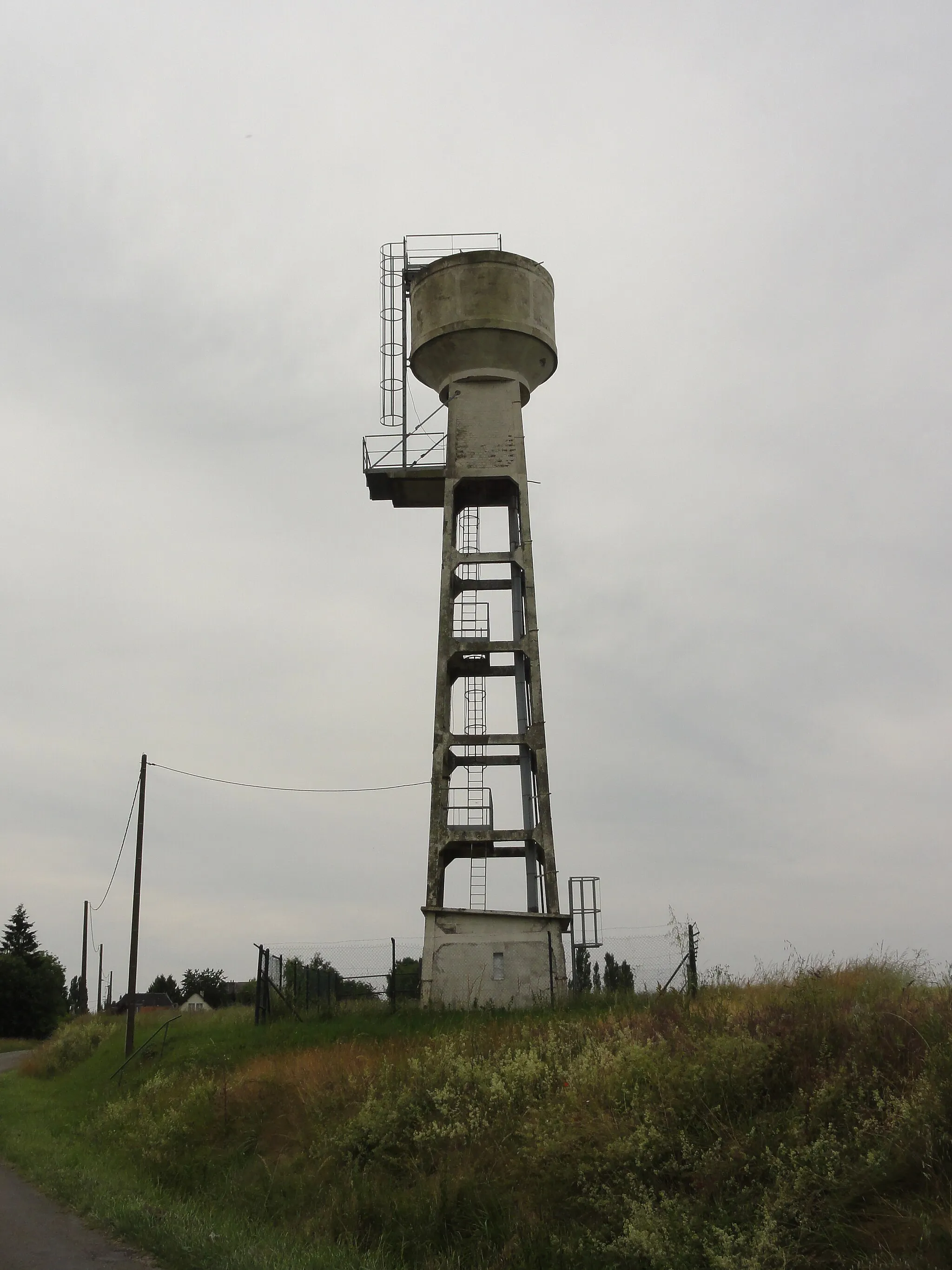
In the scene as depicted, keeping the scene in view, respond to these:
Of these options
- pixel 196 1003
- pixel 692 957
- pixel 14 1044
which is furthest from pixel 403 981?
pixel 196 1003

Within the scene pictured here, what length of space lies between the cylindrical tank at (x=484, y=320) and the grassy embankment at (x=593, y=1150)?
1476cm

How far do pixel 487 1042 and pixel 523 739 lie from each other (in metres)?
9.18

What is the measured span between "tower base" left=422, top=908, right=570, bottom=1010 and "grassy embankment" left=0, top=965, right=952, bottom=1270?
5.09m

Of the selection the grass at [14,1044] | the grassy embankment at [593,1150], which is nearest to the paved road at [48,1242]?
the grassy embankment at [593,1150]

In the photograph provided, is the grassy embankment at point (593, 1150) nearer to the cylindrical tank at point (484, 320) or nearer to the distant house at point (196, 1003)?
the cylindrical tank at point (484, 320)

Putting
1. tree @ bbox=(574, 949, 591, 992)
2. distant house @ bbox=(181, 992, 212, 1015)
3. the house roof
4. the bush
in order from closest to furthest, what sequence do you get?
tree @ bbox=(574, 949, 591, 992), the bush, distant house @ bbox=(181, 992, 212, 1015), the house roof

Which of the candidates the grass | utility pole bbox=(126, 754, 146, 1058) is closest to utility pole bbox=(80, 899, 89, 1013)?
the grass

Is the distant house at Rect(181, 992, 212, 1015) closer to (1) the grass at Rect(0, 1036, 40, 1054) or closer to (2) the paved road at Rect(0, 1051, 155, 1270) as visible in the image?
(1) the grass at Rect(0, 1036, 40, 1054)

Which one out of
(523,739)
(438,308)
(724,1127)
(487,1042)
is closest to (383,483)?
(438,308)

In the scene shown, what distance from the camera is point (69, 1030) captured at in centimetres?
3822

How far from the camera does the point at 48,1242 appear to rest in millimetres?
12484

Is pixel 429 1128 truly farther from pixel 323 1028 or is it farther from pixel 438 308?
pixel 438 308

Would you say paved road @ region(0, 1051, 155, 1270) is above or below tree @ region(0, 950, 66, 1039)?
below

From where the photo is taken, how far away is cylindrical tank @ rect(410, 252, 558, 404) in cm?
2688
